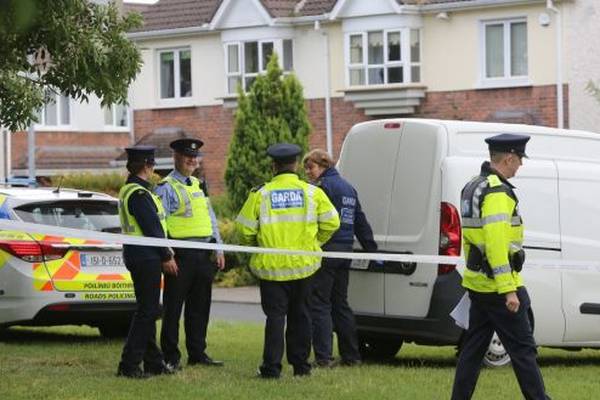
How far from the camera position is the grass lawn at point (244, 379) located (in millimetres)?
9856

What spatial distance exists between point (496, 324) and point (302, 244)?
2220 millimetres

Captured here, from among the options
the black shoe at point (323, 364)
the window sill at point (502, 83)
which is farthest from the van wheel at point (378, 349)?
the window sill at point (502, 83)

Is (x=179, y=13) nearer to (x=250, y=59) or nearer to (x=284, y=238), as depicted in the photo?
(x=250, y=59)

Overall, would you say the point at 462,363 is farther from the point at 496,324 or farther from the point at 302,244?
the point at 302,244

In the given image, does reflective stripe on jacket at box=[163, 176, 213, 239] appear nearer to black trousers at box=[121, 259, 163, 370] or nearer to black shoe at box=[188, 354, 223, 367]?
black trousers at box=[121, 259, 163, 370]

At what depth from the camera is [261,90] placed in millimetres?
29828

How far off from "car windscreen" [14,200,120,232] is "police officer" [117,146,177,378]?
2.62 m

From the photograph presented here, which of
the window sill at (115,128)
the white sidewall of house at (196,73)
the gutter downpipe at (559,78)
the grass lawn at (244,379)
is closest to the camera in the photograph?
the grass lawn at (244,379)

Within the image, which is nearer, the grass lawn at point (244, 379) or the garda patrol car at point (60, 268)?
the grass lawn at point (244, 379)

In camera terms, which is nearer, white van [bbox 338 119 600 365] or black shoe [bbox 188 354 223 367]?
white van [bbox 338 119 600 365]

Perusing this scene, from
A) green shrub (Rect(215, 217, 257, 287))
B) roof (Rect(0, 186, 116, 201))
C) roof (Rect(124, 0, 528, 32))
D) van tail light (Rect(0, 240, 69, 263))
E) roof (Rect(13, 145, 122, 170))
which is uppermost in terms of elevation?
roof (Rect(124, 0, 528, 32))

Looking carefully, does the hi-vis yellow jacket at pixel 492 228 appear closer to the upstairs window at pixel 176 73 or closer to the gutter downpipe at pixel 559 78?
the gutter downpipe at pixel 559 78

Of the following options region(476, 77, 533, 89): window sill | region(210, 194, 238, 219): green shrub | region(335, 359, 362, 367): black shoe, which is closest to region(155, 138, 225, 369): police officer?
region(335, 359, 362, 367): black shoe

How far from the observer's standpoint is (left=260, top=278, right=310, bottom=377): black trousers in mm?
10609
